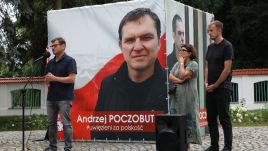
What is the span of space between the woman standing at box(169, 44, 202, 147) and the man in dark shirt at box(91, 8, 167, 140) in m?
1.36

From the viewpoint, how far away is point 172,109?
8430mm

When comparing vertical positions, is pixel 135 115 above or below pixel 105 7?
below

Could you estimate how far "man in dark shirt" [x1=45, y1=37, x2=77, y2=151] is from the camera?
8.12m

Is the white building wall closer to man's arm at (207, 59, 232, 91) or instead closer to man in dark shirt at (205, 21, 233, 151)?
man in dark shirt at (205, 21, 233, 151)

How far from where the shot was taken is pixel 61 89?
8203mm

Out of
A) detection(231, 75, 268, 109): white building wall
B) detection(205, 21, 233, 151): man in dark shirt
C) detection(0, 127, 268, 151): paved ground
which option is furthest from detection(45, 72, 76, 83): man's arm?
detection(231, 75, 268, 109): white building wall

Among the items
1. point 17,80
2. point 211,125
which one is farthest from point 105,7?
point 17,80

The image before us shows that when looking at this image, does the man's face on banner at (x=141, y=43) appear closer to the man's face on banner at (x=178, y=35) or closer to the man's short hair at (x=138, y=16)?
the man's short hair at (x=138, y=16)

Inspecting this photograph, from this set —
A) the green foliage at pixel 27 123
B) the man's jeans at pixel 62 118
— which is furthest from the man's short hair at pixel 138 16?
the green foliage at pixel 27 123

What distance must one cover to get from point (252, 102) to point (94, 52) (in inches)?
516

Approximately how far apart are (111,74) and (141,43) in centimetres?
103

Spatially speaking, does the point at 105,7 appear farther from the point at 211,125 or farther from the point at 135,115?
the point at 211,125

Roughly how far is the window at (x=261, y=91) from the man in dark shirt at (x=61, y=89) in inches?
609

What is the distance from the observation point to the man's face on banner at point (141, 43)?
9742mm
